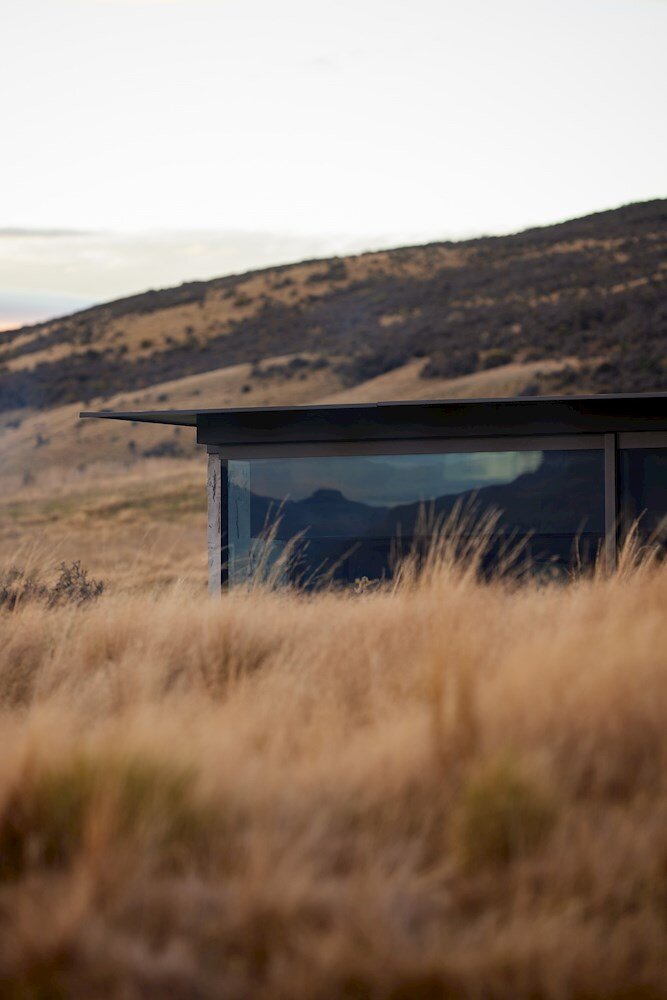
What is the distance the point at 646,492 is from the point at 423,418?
2299mm

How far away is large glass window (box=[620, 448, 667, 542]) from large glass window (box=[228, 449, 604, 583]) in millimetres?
254

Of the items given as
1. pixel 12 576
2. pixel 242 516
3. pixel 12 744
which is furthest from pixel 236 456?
pixel 12 744

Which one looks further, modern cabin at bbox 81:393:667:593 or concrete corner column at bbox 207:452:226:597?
concrete corner column at bbox 207:452:226:597

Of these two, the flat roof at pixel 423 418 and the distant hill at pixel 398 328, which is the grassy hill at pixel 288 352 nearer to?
the distant hill at pixel 398 328

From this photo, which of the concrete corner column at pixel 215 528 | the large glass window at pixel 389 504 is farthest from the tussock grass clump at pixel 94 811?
the concrete corner column at pixel 215 528

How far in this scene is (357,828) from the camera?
166 inches

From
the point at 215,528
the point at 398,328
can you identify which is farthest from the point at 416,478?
the point at 398,328

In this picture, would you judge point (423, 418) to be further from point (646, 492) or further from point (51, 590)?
point (51, 590)

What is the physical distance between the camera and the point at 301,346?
2055 inches

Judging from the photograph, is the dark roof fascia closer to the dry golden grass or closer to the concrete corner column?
the concrete corner column

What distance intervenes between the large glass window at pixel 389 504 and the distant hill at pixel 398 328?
71.7 feet

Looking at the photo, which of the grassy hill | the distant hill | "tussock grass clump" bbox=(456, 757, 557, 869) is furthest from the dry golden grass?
the distant hill

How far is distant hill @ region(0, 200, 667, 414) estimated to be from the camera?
3966 cm

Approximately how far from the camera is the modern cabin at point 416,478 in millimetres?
Result: 11789
